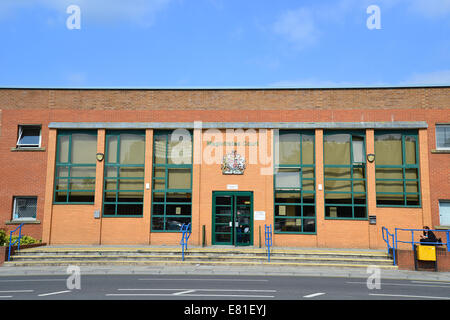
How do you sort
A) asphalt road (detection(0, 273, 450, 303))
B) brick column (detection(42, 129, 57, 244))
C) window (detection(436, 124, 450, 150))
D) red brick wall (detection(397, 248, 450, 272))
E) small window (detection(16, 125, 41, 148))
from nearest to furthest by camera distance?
asphalt road (detection(0, 273, 450, 303))
red brick wall (detection(397, 248, 450, 272))
window (detection(436, 124, 450, 150))
brick column (detection(42, 129, 57, 244))
small window (detection(16, 125, 41, 148))

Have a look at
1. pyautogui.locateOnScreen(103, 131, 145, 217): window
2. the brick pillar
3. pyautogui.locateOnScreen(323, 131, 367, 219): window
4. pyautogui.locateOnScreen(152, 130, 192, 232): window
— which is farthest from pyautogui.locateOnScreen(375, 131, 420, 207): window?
pyautogui.locateOnScreen(103, 131, 145, 217): window

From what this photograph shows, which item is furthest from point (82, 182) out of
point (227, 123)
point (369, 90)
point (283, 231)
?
point (369, 90)

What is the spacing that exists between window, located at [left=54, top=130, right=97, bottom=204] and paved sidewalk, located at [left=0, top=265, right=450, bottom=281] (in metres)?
4.55

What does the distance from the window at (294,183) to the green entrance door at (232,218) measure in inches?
52.4

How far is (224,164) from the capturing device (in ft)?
59.2

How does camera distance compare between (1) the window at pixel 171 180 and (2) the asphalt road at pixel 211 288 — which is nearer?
(2) the asphalt road at pixel 211 288

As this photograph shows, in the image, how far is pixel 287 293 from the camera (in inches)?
397

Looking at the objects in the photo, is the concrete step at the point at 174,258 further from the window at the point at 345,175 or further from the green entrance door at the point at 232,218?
the window at the point at 345,175

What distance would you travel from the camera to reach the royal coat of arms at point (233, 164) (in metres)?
18.0

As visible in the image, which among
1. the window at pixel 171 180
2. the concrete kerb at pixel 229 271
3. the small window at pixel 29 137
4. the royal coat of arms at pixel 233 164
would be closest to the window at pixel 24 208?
the small window at pixel 29 137

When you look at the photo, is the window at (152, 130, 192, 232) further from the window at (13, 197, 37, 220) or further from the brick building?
the window at (13, 197, 37, 220)

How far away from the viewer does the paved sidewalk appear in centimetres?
1344

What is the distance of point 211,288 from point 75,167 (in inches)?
441

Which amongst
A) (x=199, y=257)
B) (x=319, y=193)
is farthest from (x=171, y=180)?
(x=319, y=193)
